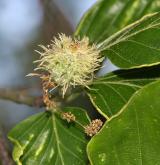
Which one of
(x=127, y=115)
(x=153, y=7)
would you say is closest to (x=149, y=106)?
(x=127, y=115)

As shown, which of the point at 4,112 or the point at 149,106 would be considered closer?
the point at 149,106

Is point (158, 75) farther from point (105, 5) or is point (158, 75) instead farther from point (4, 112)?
point (4, 112)

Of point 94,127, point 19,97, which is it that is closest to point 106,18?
point 19,97

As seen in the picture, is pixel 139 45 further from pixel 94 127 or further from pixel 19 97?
pixel 19 97

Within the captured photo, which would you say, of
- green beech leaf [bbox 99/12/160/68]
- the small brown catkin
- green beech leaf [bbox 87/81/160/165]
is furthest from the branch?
green beech leaf [bbox 87/81/160/165]

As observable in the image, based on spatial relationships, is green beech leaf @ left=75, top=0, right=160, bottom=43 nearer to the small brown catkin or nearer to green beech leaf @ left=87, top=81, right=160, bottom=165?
the small brown catkin
